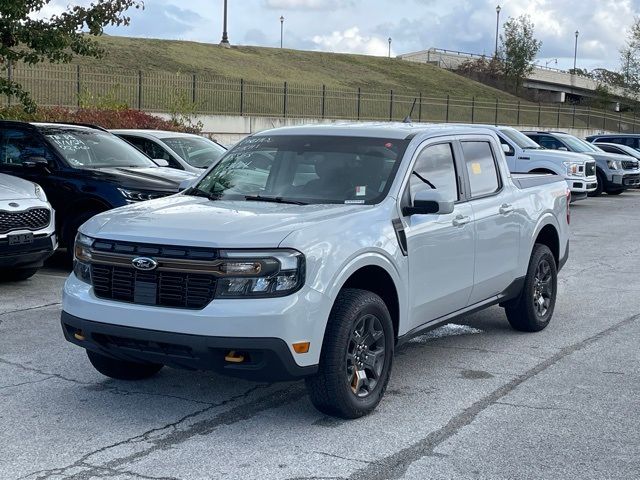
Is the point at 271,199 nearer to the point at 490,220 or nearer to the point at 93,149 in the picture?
the point at 490,220

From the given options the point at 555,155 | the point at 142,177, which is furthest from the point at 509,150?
the point at 142,177

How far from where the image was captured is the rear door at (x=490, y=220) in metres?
7.01

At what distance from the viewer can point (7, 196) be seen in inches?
378

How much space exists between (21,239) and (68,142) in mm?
2590

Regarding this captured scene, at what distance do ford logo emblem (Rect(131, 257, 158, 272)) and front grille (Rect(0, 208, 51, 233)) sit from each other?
4.64 m

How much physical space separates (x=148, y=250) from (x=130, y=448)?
1113 millimetres

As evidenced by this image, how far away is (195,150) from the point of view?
15.3 meters

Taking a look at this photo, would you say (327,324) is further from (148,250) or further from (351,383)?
(148,250)

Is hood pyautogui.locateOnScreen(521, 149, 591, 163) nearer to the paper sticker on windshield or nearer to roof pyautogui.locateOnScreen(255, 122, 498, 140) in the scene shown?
the paper sticker on windshield

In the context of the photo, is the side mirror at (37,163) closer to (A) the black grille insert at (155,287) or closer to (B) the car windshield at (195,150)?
(B) the car windshield at (195,150)

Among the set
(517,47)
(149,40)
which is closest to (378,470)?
(149,40)

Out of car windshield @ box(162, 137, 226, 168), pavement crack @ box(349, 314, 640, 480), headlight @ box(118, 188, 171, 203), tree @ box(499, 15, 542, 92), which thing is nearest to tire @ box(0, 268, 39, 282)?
headlight @ box(118, 188, 171, 203)

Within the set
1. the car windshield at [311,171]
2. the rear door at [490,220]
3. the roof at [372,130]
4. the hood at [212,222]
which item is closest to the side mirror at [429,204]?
the car windshield at [311,171]

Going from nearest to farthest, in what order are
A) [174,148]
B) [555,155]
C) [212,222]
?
→ [212,222] → [174,148] → [555,155]
